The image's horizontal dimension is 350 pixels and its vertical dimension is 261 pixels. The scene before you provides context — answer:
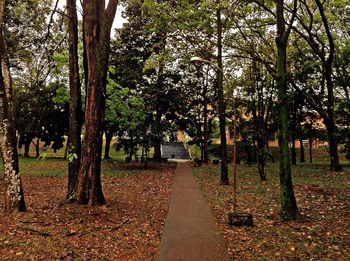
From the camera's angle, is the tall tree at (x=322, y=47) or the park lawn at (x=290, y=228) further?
the tall tree at (x=322, y=47)

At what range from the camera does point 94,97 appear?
10.0 metres

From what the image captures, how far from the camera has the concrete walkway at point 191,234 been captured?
21.4ft

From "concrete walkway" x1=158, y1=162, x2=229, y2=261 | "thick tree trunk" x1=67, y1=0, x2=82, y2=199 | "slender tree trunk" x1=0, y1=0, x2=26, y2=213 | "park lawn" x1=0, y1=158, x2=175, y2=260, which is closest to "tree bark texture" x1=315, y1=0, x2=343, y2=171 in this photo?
"concrete walkway" x1=158, y1=162, x2=229, y2=261

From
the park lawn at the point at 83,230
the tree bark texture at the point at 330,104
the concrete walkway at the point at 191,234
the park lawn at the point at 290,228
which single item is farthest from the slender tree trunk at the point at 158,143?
the park lawn at the point at 83,230

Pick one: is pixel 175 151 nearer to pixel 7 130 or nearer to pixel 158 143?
pixel 158 143

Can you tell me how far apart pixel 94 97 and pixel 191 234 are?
16.7 ft

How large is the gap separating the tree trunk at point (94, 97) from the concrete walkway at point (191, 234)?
266cm

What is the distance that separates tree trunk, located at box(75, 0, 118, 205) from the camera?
32.8ft

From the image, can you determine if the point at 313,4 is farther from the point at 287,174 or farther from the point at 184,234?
the point at 184,234

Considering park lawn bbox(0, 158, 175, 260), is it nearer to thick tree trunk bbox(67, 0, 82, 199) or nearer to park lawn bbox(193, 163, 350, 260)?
thick tree trunk bbox(67, 0, 82, 199)

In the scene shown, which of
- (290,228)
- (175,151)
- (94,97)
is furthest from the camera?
(175,151)

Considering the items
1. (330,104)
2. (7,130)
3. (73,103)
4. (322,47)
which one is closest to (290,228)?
(73,103)

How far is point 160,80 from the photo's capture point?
2925cm

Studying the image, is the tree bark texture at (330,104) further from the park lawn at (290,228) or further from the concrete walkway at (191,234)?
the concrete walkway at (191,234)
